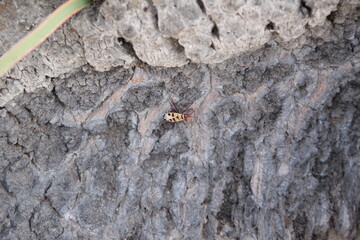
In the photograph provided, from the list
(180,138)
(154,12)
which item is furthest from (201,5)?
(180,138)

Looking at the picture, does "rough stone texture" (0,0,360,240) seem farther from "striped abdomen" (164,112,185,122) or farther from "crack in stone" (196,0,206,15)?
"crack in stone" (196,0,206,15)

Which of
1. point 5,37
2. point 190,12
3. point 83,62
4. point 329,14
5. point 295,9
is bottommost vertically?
point 5,37

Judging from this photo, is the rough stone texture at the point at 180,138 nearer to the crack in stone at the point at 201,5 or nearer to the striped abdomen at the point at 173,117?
the striped abdomen at the point at 173,117

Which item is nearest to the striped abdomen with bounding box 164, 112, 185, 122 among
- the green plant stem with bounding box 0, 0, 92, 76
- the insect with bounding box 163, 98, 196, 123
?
the insect with bounding box 163, 98, 196, 123

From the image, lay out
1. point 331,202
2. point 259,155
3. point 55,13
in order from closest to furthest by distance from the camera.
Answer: point 55,13, point 331,202, point 259,155

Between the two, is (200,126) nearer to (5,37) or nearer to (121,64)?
(121,64)

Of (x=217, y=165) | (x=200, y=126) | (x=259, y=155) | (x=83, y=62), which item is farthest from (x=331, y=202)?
(x=83, y=62)
